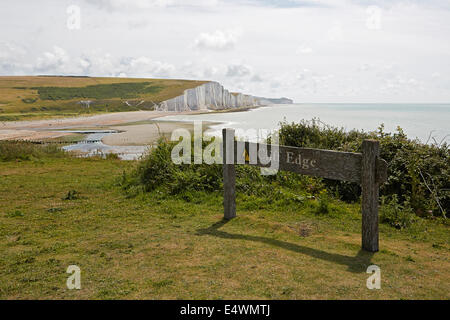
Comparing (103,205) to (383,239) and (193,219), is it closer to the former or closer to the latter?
(193,219)

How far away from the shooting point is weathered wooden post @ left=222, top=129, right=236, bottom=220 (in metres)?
6.59

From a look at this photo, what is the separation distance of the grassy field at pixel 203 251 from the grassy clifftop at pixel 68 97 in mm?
72390

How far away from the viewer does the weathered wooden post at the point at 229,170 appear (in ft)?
21.6

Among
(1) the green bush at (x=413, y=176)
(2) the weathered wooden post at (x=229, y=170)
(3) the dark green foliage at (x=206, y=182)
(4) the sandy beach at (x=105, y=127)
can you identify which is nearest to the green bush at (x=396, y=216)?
(1) the green bush at (x=413, y=176)

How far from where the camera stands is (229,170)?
6.67m

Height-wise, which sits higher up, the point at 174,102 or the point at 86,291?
the point at 174,102

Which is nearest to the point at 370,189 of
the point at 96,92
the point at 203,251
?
the point at 203,251

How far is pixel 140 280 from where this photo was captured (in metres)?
4.17

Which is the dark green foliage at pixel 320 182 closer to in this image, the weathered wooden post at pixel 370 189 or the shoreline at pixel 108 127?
the weathered wooden post at pixel 370 189

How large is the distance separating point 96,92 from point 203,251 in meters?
134

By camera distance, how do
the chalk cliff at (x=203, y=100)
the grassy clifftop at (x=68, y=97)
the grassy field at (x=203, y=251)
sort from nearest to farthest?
the grassy field at (x=203, y=251)
the grassy clifftop at (x=68, y=97)
the chalk cliff at (x=203, y=100)

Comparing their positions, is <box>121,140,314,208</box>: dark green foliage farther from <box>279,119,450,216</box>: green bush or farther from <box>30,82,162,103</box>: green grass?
<box>30,82,162,103</box>: green grass
